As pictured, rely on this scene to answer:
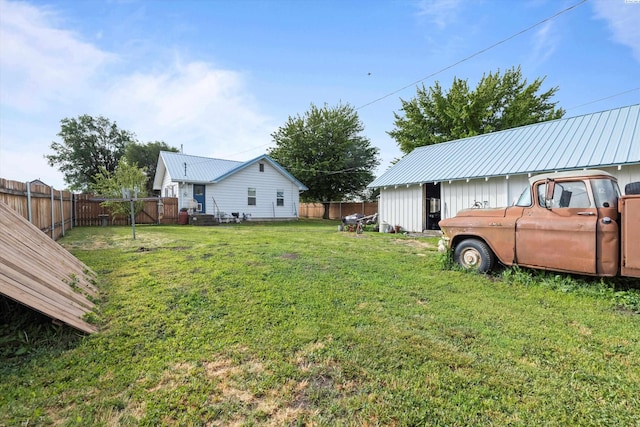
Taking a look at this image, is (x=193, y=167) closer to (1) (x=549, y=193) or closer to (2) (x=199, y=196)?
(2) (x=199, y=196)

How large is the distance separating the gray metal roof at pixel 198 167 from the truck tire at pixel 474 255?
16.7 m

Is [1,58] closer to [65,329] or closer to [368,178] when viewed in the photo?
[65,329]

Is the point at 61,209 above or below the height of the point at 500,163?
below

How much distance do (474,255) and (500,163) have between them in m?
6.50

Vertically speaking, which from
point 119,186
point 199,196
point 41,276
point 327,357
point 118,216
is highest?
point 119,186

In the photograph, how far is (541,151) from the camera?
992cm

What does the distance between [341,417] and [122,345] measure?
2178 millimetres

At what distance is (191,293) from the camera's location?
13.1ft

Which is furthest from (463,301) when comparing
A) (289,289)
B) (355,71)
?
(355,71)

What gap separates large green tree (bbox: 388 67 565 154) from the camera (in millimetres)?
21359

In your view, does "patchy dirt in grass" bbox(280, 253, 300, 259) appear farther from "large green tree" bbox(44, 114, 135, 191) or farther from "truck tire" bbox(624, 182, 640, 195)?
"large green tree" bbox(44, 114, 135, 191)

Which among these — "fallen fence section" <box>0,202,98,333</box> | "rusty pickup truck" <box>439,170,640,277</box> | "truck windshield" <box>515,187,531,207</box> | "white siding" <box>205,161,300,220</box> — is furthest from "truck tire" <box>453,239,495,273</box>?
"white siding" <box>205,161,300,220</box>

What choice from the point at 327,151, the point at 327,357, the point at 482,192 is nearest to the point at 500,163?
the point at 482,192

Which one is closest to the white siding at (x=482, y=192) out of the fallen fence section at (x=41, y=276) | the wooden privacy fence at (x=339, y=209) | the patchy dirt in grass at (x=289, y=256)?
the patchy dirt in grass at (x=289, y=256)
